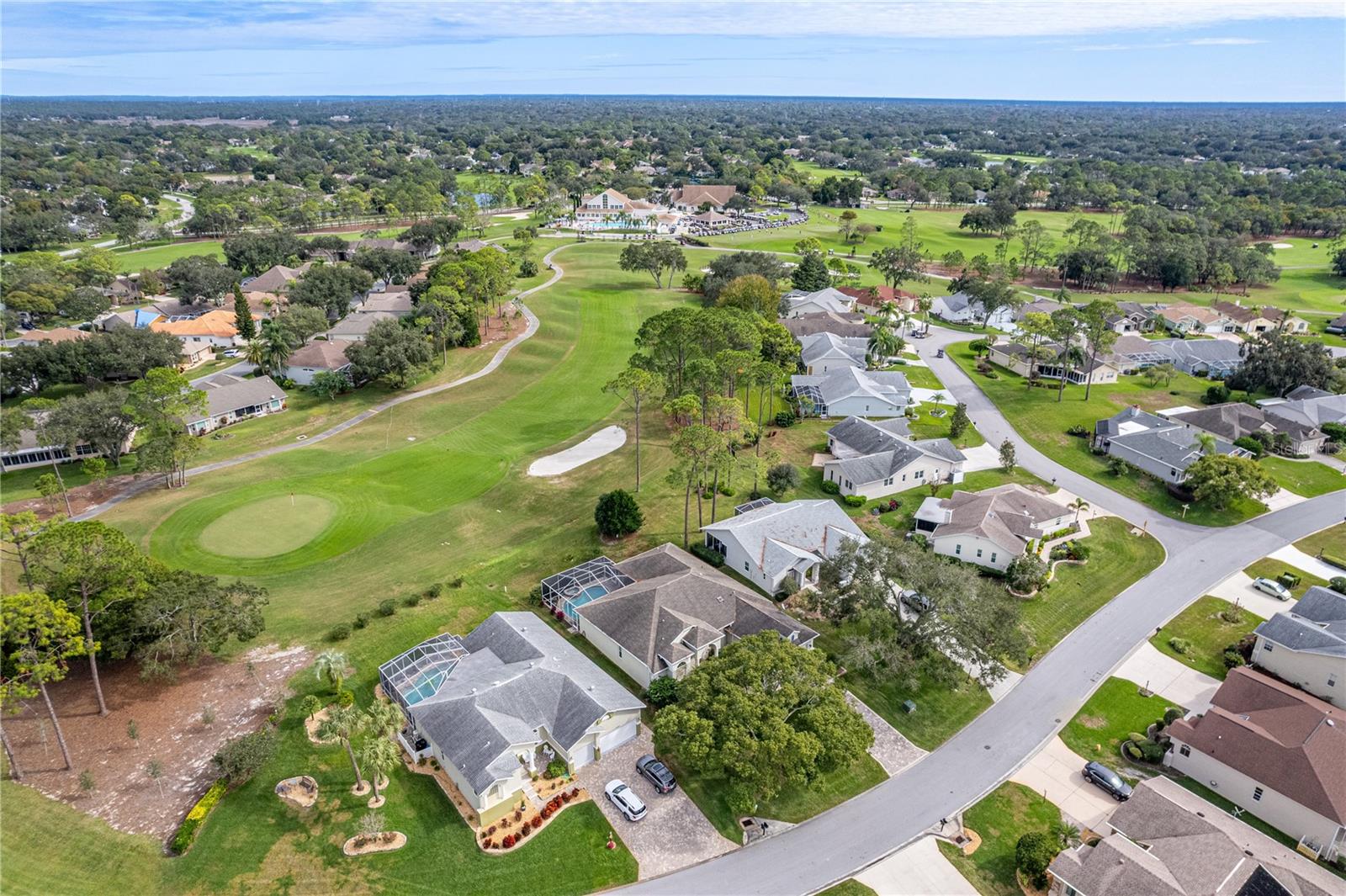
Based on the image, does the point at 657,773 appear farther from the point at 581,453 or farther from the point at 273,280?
the point at 273,280

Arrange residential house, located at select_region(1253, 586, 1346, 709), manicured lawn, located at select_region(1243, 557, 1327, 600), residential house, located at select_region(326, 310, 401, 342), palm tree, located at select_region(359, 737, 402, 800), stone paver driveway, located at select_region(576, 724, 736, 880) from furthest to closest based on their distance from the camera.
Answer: residential house, located at select_region(326, 310, 401, 342) → manicured lawn, located at select_region(1243, 557, 1327, 600) → residential house, located at select_region(1253, 586, 1346, 709) → palm tree, located at select_region(359, 737, 402, 800) → stone paver driveway, located at select_region(576, 724, 736, 880)

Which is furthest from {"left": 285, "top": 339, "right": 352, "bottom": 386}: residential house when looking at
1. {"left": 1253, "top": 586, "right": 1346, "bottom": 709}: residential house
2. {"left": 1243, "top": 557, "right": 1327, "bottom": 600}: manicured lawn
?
{"left": 1243, "top": 557, "right": 1327, "bottom": 600}: manicured lawn

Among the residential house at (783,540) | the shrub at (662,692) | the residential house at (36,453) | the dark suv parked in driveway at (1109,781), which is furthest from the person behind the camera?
the residential house at (36,453)

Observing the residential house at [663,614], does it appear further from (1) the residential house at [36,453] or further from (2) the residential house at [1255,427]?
(2) the residential house at [1255,427]

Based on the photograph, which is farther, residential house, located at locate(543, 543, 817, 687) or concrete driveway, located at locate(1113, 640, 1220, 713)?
residential house, located at locate(543, 543, 817, 687)

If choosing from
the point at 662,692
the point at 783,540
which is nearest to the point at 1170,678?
the point at 783,540

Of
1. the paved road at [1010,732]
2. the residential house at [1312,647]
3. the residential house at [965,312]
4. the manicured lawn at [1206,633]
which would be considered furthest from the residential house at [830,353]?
the residential house at [1312,647]

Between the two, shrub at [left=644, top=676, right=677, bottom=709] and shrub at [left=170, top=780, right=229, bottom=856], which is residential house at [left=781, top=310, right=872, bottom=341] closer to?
shrub at [left=644, top=676, right=677, bottom=709]

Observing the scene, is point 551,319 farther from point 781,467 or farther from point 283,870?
point 283,870
